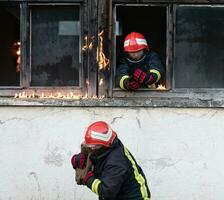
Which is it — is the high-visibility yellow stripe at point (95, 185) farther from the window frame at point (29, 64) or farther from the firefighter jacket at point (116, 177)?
the window frame at point (29, 64)

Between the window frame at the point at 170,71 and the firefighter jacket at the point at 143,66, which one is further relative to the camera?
the window frame at the point at 170,71

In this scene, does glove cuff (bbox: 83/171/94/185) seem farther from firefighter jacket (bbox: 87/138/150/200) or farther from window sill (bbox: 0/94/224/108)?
window sill (bbox: 0/94/224/108)

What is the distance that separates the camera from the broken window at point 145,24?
7.38 meters

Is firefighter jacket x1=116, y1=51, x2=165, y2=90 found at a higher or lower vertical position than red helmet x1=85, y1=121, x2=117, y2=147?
higher

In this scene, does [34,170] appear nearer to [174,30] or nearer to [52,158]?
[52,158]

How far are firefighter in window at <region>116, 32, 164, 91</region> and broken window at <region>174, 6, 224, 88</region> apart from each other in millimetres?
345

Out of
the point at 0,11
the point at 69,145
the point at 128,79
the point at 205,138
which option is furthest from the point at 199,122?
the point at 0,11

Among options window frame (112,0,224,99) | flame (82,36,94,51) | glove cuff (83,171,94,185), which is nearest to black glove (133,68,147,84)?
window frame (112,0,224,99)

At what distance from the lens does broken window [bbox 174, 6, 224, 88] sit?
24.1 ft

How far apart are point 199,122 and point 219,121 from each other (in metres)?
0.25

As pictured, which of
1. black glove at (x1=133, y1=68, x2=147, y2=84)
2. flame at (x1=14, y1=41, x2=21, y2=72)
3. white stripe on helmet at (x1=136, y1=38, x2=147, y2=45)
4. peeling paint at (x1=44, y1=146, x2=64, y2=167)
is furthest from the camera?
flame at (x1=14, y1=41, x2=21, y2=72)

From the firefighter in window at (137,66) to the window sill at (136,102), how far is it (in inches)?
7.3

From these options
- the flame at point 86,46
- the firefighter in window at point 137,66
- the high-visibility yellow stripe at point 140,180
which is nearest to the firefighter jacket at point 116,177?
the high-visibility yellow stripe at point 140,180

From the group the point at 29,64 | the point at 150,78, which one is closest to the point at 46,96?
the point at 29,64
